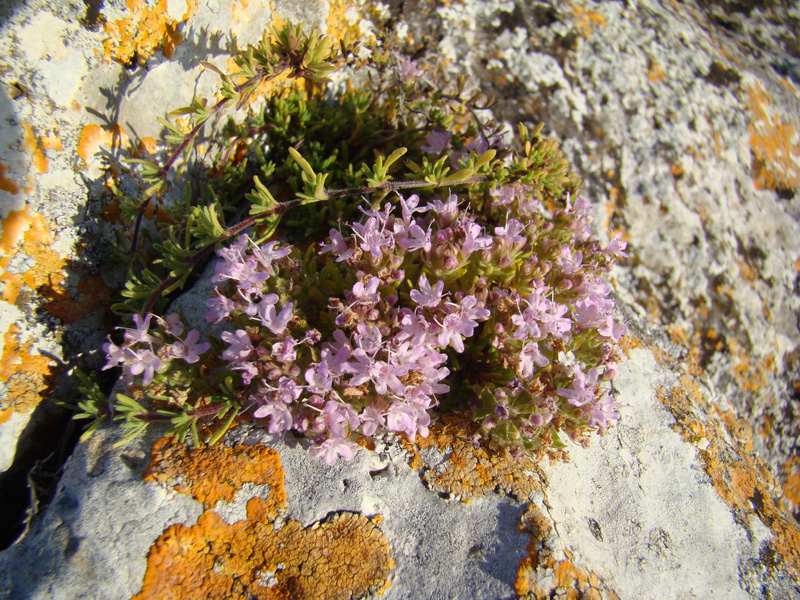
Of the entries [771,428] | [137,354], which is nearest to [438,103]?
[137,354]

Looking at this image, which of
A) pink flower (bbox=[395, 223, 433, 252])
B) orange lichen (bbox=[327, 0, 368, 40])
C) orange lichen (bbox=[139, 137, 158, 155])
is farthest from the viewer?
orange lichen (bbox=[327, 0, 368, 40])

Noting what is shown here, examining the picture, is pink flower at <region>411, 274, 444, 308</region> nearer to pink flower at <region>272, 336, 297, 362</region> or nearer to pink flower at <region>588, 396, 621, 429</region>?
pink flower at <region>272, 336, 297, 362</region>

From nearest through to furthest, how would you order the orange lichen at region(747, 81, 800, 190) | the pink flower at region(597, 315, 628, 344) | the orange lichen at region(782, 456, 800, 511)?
1. the pink flower at region(597, 315, 628, 344)
2. the orange lichen at region(782, 456, 800, 511)
3. the orange lichen at region(747, 81, 800, 190)

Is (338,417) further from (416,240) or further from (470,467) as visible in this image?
(416,240)

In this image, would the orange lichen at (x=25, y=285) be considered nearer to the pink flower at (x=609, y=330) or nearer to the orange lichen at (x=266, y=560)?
the orange lichen at (x=266, y=560)

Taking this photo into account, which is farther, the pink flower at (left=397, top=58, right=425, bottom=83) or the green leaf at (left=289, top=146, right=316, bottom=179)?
the pink flower at (left=397, top=58, right=425, bottom=83)

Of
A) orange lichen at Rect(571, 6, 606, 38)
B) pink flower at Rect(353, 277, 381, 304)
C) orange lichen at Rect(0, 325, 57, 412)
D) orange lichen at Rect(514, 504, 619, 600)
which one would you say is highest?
orange lichen at Rect(571, 6, 606, 38)

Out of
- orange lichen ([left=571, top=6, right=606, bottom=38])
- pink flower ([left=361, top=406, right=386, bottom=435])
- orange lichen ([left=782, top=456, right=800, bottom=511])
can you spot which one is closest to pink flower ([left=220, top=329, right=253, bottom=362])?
pink flower ([left=361, top=406, right=386, bottom=435])
